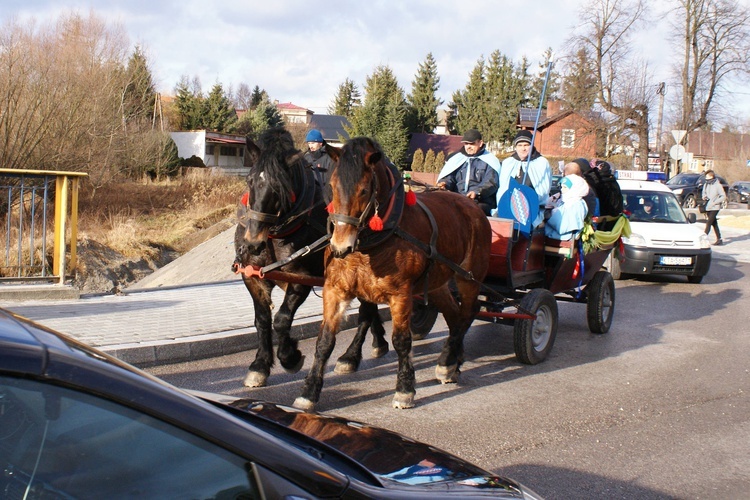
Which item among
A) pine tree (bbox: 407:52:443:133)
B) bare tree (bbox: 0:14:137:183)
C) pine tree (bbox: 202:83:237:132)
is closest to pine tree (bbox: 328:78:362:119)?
pine tree (bbox: 407:52:443:133)

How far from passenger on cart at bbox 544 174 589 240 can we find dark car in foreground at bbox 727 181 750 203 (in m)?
42.6

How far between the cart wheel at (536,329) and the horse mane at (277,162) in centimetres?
281

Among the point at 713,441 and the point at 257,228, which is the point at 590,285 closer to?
the point at 713,441

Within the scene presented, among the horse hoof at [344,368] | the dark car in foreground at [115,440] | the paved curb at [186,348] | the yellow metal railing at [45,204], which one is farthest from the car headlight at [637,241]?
the dark car in foreground at [115,440]

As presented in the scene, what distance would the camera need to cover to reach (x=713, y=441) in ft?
18.3

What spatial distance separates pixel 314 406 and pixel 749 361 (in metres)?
5.26

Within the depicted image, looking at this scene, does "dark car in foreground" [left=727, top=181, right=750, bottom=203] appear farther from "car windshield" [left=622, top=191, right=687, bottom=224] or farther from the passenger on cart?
the passenger on cart

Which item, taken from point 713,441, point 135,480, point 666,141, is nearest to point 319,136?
point 713,441

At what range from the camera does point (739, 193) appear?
4759 cm

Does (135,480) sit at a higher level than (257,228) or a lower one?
lower

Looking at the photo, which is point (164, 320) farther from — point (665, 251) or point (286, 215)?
point (665, 251)

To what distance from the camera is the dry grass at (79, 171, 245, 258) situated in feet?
62.1

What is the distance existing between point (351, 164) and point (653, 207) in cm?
1251

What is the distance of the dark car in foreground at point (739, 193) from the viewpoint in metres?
46.8
